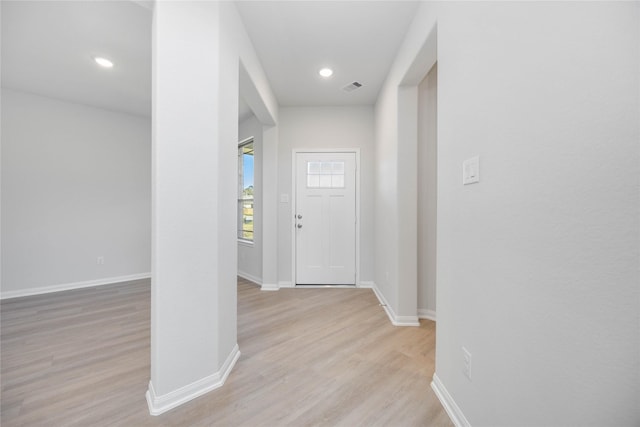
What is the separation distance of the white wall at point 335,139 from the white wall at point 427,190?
95 cm

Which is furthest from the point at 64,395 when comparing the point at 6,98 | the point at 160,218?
the point at 6,98

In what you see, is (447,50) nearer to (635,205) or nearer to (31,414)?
(635,205)

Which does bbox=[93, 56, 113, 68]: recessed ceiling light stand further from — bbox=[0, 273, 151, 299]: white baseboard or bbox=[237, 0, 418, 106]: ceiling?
bbox=[0, 273, 151, 299]: white baseboard

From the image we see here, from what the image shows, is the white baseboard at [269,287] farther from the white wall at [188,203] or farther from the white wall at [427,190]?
the white wall at [427,190]

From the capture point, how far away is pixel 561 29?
70 centimetres

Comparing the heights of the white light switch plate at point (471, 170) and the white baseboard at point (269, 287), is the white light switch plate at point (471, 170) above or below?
above

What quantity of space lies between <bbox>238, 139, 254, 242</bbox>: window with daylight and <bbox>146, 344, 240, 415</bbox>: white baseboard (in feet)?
8.54

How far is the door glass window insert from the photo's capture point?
140 inches

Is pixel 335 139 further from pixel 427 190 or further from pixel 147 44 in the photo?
pixel 147 44

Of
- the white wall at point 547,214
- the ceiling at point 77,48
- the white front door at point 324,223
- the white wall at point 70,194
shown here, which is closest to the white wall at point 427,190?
the white front door at point 324,223

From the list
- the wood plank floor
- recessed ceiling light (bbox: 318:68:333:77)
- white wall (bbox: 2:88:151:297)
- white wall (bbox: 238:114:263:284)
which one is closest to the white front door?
white wall (bbox: 238:114:263:284)

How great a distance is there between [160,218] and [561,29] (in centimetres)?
180

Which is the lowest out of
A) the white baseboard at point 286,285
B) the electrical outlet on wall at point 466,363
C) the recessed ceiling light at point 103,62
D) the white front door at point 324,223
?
the white baseboard at point 286,285

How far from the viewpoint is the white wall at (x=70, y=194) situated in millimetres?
3045
